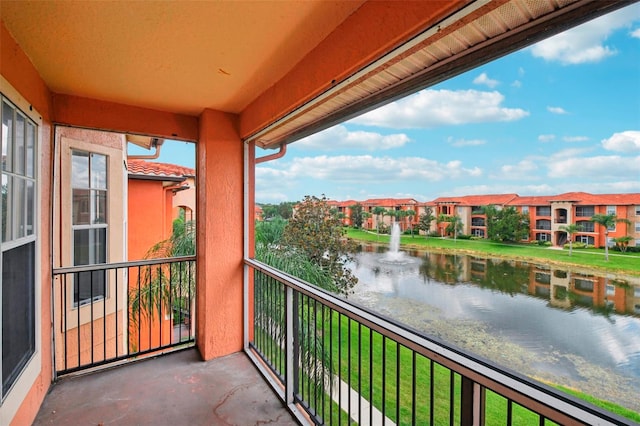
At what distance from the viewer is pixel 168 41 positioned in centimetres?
167

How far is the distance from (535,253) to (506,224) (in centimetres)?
13

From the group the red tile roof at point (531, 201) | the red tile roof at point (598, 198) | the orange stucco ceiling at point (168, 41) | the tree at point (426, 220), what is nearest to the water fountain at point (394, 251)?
the tree at point (426, 220)

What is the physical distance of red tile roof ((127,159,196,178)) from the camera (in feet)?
15.4

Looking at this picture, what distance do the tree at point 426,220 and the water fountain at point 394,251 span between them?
13cm

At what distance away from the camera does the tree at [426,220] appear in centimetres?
136

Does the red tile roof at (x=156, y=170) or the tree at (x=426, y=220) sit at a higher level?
the red tile roof at (x=156, y=170)

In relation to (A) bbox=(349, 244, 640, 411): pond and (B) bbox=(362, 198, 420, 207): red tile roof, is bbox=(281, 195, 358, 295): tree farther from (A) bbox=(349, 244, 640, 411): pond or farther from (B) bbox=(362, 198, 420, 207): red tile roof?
(A) bbox=(349, 244, 640, 411): pond

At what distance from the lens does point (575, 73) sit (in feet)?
2.96

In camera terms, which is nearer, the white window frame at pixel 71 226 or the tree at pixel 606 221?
the tree at pixel 606 221

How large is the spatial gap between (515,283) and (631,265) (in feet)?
0.95

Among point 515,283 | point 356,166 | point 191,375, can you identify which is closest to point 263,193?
point 356,166

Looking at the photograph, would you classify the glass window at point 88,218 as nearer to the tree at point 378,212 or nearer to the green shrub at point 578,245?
the tree at point 378,212

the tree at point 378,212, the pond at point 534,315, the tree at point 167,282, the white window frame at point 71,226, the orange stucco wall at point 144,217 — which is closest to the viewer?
the pond at point 534,315

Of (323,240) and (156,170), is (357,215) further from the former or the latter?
(156,170)
